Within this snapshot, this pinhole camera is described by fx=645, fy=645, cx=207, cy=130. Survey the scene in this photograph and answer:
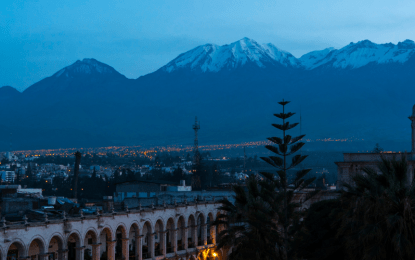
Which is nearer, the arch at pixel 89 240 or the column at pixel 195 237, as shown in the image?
the arch at pixel 89 240

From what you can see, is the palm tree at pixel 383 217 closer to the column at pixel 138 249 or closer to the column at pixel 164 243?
the column at pixel 138 249

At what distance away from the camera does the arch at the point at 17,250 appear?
3628cm

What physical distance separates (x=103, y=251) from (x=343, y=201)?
86.4 ft

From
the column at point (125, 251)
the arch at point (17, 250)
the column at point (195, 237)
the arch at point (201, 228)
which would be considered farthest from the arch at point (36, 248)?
the arch at point (201, 228)

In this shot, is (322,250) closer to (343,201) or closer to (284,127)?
(343,201)

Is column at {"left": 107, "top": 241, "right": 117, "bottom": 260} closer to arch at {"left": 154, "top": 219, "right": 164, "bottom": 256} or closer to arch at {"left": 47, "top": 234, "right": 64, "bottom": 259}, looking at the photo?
arch at {"left": 47, "top": 234, "right": 64, "bottom": 259}

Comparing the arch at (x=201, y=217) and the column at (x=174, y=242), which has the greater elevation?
the arch at (x=201, y=217)

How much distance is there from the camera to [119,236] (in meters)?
53.7

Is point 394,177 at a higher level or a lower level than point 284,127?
lower

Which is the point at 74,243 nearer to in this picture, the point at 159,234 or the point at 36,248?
the point at 36,248

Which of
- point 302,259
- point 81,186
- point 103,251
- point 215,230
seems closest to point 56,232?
point 103,251

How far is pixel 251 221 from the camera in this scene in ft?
118

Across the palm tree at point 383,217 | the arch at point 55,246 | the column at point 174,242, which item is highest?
the palm tree at point 383,217

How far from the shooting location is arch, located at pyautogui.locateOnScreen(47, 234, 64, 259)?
39.5 m
